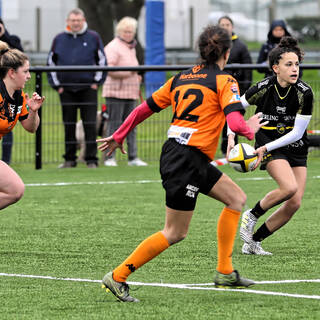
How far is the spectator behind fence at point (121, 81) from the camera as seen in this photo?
14961 mm

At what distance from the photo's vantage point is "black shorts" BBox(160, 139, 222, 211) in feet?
22.2

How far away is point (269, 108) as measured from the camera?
8.55 meters

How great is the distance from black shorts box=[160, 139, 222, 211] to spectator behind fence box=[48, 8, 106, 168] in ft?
26.0

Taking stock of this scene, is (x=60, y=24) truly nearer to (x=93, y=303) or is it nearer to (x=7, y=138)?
(x=7, y=138)

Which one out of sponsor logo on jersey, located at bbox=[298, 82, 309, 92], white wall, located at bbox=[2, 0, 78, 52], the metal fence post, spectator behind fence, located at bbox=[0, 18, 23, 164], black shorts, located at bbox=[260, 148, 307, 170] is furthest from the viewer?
white wall, located at bbox=[2, 0, 78, 52]

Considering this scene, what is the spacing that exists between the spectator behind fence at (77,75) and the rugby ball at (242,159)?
24.9 ft

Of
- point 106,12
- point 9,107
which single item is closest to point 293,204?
→ point 9,107

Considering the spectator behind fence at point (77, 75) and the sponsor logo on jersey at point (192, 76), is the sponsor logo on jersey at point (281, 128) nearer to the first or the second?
the sponsor logo on jersey at point (192, 76)

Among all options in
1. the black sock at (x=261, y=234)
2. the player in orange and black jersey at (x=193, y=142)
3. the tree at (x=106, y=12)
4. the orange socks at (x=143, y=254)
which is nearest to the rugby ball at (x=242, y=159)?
the player in orange and black jersey at (x=193, y=142)

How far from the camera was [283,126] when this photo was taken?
8523mm

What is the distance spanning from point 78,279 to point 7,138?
7283 mm

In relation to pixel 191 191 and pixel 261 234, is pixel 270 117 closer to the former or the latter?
pixel 261 234

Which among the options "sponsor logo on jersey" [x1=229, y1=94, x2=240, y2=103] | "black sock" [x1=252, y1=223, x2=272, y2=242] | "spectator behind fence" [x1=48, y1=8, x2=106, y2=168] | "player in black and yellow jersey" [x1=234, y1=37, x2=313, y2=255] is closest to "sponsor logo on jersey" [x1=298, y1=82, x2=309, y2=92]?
"player in black and yellow jersey" [x1=234, y1=37, x2=313, y2=255]

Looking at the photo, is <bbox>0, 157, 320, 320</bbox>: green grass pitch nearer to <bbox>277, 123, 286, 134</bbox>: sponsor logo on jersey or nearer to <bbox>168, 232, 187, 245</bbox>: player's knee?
<bbox>168, 232, 187, 245</bbox>: player's knee
